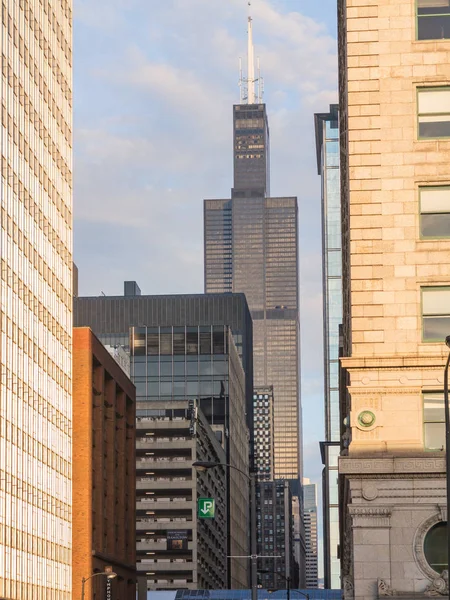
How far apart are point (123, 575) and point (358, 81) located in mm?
105723

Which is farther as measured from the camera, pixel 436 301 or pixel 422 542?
pixel 436 301

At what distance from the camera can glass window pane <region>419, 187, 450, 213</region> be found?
45.2 m

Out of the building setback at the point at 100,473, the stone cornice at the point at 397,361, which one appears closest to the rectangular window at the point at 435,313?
the stone cornice at the point at 397,361

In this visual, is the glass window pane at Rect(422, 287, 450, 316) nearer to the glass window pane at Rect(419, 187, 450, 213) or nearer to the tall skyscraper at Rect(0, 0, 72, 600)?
the glass window pane at Rect(419, 187, 450, 213)

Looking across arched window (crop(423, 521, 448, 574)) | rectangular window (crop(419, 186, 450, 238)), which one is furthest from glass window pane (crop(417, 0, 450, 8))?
arched window (crop(423, 521, 448, 574))

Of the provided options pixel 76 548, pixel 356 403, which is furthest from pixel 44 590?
pixel 356 403

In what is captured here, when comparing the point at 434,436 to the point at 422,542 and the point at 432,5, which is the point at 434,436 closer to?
the point at 422,542

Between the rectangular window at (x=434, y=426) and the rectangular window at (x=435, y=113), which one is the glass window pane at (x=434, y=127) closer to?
the rectangular window at (x=435, y=113)

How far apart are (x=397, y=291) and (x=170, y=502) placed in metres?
138

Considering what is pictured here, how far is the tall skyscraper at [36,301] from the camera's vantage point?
326 feet

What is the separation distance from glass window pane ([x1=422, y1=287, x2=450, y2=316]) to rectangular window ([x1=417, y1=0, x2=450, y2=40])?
9.18m

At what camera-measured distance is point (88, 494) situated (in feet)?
407

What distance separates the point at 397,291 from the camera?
1747 inches

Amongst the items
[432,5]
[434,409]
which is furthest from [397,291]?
[432,5]
